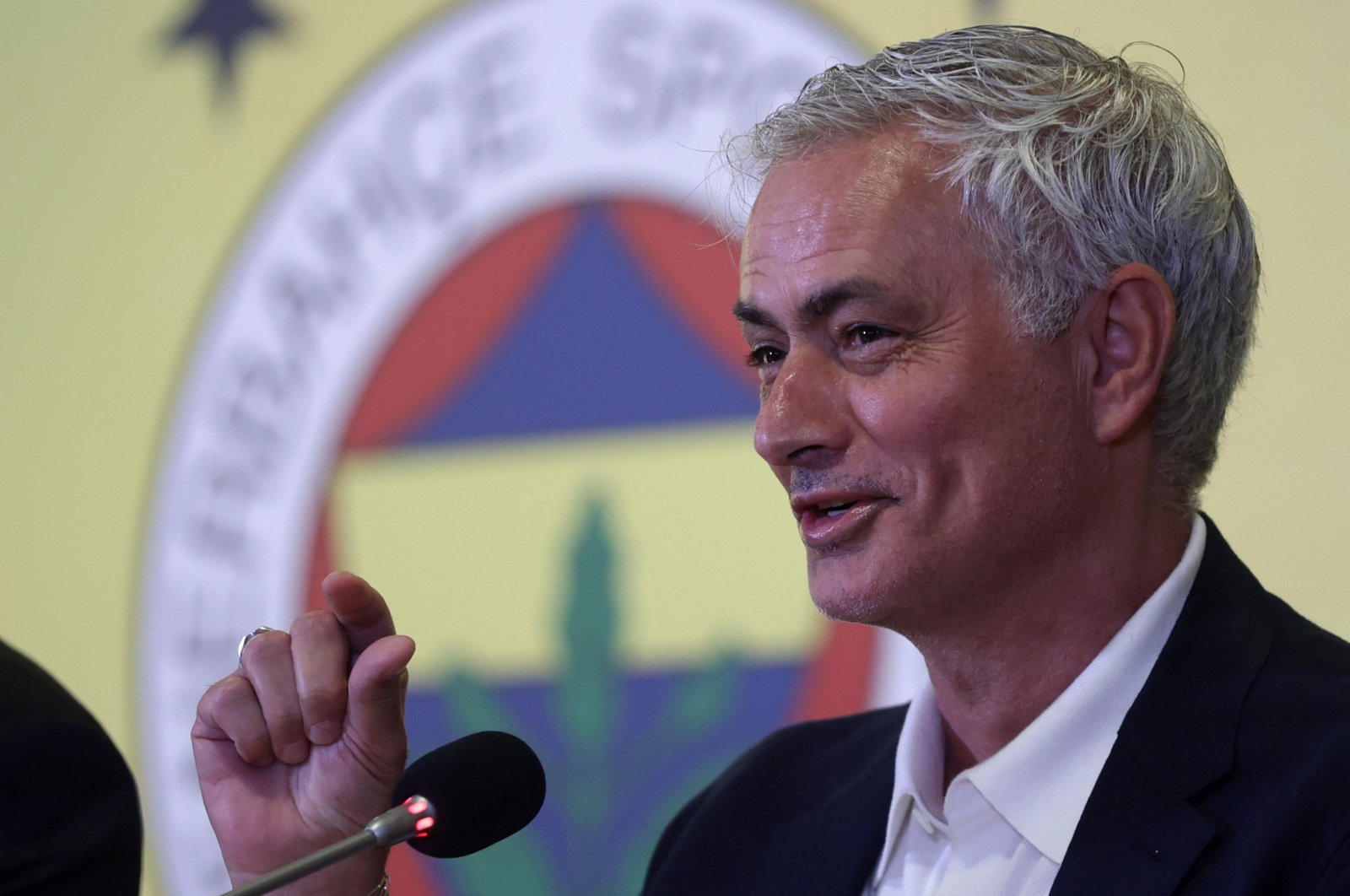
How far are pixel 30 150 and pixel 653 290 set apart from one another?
1.45 meters

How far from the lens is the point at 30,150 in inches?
124

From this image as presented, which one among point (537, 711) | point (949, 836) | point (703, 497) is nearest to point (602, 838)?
point (537, 711)

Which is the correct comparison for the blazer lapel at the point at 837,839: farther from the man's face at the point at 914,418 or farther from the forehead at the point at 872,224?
the forehead at the point at 872,224

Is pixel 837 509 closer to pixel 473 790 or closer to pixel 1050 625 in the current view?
pixel 1050 625

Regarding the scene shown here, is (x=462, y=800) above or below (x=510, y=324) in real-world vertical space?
below

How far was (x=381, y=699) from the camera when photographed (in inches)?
57.7

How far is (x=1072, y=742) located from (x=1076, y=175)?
0.55 metres

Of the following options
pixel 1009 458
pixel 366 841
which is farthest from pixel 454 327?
pixel 366 841

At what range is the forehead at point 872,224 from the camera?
4.88ft

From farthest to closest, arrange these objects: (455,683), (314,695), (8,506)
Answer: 1. (8,506)
2. (455,683)
3. (314,695)

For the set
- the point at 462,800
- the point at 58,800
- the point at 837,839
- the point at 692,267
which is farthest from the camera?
the point at 692,267

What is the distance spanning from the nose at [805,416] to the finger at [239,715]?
551mm

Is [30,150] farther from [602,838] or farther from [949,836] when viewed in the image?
[949,836]

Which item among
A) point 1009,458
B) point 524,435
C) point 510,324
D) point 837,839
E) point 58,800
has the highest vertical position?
point 510,324
